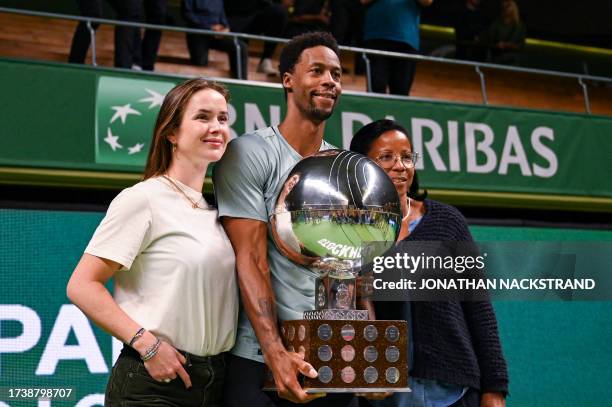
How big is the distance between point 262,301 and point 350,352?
0.82 ft

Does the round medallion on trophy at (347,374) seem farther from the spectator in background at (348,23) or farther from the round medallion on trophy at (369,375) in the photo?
the spectator in background at (348,23)

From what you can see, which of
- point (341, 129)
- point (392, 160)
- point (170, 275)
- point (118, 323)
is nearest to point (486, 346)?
point (392, 160)

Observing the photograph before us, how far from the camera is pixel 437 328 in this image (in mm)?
2844

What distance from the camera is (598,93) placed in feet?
35.0

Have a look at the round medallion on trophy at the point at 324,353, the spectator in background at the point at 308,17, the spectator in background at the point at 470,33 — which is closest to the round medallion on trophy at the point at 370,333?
the round medallion on trophy at the point at 324,353

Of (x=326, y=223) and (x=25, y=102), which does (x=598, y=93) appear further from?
(x=326, y=223)

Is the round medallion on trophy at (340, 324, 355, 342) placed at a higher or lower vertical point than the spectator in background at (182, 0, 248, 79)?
lower

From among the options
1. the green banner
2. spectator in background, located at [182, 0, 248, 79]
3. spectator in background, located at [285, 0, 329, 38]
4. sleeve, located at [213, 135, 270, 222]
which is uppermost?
spectator in background, located at [285, 0, 329, 38]

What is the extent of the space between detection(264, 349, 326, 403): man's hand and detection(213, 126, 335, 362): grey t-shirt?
0.47 ft

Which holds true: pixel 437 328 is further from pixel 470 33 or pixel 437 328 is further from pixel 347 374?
pixel 470 33

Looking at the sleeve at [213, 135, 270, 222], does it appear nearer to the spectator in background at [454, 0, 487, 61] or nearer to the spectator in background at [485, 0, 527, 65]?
the spectator in background at [454, 0, 487, 61]

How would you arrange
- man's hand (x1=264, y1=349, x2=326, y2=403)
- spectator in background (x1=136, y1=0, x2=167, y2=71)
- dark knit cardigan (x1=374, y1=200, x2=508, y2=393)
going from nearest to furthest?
man's hand (x1=264, y1=349, x2=326, y2=403), dark knit cardigan (x1=374, y1=200, x2=508, y2=393), spectator in background (x1=136, y1=0, x2=167, y2=71)

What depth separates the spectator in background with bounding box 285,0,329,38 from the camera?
7.99 m

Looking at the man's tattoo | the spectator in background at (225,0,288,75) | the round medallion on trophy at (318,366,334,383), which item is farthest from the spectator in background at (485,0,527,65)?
the round medallion on trophy at (318,366,334,383)
